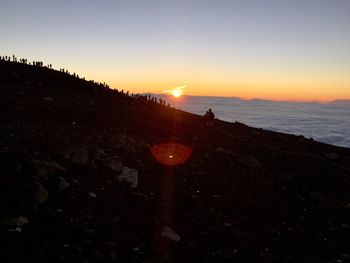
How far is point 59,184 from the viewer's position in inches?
348

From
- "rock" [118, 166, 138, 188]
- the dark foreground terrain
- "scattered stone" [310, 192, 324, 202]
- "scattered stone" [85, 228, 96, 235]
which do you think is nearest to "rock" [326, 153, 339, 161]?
the dark foreground terrain

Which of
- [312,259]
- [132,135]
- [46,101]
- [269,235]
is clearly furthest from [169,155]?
[46,101]

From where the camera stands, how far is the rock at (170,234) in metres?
7.90

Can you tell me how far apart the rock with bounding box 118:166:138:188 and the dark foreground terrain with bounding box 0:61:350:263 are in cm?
3

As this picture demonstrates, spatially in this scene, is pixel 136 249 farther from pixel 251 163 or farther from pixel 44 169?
pixel 251 163

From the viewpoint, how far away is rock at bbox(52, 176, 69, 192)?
345 inches

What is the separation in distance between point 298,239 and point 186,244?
282 cm

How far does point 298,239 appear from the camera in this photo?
9.00 metres

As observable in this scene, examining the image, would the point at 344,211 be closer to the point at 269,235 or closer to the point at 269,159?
the point at 269,235

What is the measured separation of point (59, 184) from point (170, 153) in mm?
5382

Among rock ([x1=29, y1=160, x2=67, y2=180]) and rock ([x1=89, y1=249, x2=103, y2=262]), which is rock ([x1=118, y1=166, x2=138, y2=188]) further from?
rock ([x1=89, y1=249, x2=103, y2=262])

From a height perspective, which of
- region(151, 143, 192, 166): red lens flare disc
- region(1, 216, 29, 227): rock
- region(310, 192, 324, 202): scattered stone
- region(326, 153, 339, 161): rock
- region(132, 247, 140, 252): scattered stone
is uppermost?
region(151, 143, 192, 166): red lens flare disc

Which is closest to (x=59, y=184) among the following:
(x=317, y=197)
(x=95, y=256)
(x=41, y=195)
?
(x=41, y=195)

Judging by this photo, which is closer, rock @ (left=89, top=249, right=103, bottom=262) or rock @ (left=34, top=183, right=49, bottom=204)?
rock @ (left=89, top=249, right=103, bottom=262)
